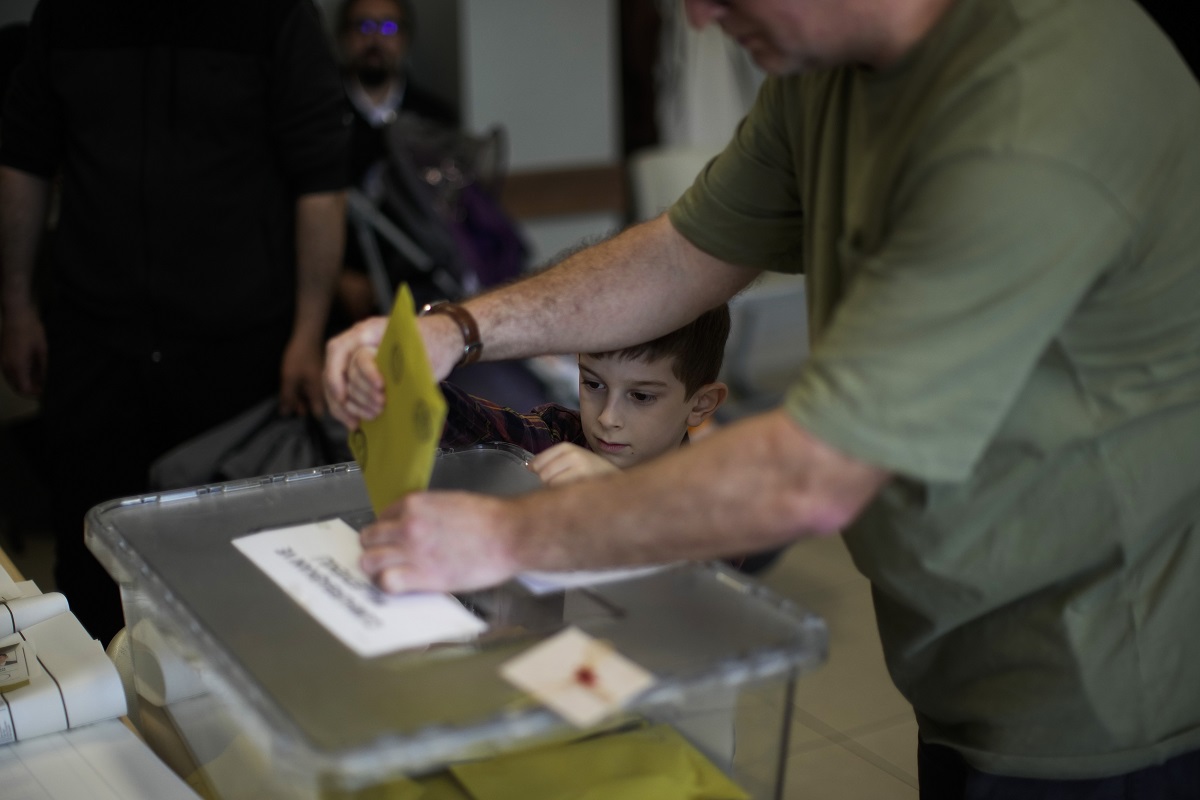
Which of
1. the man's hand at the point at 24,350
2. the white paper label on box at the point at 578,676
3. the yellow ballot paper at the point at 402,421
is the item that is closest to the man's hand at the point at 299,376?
the man's hand at the point at 24,350

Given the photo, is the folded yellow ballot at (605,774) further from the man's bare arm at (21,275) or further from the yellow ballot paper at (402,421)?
the man's bare arm at (21,275)

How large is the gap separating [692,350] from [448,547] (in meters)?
0.78

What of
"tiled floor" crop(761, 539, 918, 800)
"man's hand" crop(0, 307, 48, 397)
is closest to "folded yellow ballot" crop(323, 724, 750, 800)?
"tiled floor" crop(761, 539, 918, 800)

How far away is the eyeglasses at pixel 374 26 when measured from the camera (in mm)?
3957

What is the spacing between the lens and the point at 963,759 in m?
1.18

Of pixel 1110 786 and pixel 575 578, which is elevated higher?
pixel 575 578

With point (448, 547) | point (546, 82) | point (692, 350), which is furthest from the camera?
point (546, 82)

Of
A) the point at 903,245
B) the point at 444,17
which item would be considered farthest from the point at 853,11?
the point at 444,17

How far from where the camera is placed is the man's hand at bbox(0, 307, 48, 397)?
263 cm

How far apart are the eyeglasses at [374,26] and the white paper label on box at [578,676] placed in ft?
11.3

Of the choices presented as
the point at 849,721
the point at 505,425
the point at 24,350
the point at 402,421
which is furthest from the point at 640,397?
the point at 24,350

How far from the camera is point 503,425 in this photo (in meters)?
1.54

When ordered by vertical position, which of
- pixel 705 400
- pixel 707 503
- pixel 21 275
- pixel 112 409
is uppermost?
pixel 707 503

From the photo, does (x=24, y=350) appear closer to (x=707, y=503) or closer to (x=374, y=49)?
(x=374, y=49)
